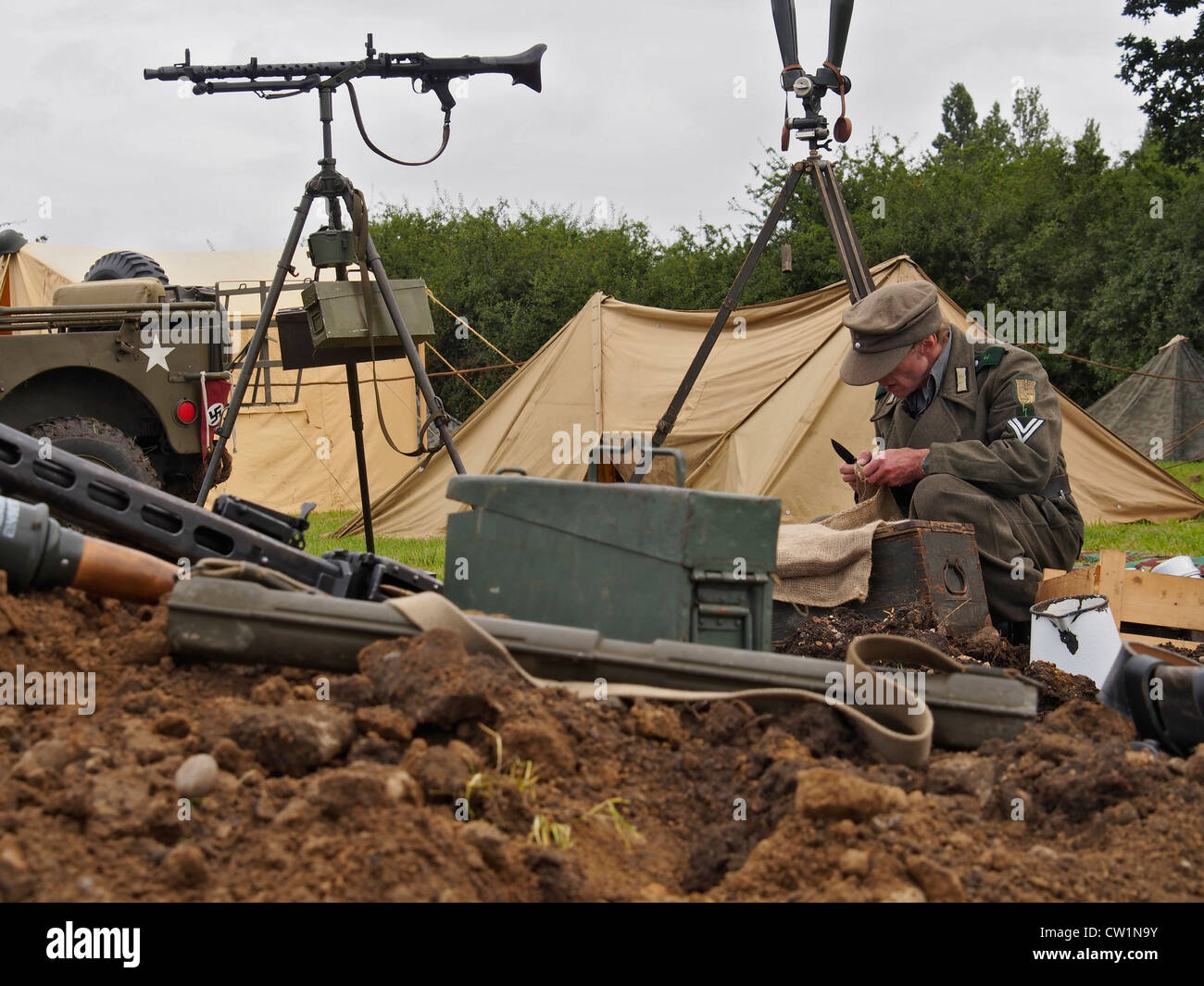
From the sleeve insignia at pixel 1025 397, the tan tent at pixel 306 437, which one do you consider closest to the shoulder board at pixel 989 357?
the sleeve insignia at pixel 1025 397

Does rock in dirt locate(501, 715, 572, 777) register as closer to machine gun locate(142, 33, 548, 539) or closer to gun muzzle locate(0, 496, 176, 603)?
gun muzzle locate(0, 496, 176, 603)

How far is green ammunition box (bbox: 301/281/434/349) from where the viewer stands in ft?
15.0

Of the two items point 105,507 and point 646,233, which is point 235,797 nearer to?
point 105,507

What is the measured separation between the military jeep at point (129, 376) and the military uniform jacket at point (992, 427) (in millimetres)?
3095

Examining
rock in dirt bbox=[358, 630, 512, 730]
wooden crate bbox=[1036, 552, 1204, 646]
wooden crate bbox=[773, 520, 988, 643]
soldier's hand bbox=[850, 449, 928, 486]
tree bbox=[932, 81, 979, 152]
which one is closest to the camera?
rock in dirt bbox=[358, 630, 512, 730]

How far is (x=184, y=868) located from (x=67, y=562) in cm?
97

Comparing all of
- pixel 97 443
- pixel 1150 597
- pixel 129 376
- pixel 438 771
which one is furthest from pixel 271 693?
pixel 129 376

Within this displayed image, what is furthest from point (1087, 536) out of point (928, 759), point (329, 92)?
point (928, 759)

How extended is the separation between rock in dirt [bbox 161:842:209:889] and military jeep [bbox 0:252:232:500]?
3.96m

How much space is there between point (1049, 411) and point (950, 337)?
47cm

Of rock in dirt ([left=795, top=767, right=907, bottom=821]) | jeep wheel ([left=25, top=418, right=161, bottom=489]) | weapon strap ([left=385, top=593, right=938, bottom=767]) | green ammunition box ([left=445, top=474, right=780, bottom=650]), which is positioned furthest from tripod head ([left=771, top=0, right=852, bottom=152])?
rock in dirt ([left=795, top=767, right=907, bottom=821])

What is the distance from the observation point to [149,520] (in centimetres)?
271
